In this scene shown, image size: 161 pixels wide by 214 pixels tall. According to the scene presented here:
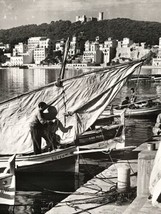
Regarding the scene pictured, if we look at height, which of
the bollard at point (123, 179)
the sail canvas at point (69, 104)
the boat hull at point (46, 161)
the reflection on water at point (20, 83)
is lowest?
the reflection on water at point (20, 83)

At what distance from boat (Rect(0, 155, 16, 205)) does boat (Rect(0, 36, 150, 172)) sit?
2.62m

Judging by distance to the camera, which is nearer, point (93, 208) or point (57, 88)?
point (93, 208)

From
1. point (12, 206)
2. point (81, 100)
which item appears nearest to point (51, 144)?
point (81, 100)

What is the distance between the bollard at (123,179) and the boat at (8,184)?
2.50 m

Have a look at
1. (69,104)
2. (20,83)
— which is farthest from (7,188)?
(20,83)

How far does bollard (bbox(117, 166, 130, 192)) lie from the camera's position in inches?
364

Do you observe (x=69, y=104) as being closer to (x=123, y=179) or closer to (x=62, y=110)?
(x=62, y=110)

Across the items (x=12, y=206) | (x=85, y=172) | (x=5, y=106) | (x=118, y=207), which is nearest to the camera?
(x=118, y=207)

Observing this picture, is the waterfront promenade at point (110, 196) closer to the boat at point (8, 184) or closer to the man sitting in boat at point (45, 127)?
the boat at point (8, 184)

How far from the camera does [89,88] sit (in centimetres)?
1341

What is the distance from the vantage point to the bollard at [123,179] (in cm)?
925

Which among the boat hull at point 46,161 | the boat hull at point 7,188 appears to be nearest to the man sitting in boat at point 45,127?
the boat hull at point 46,161

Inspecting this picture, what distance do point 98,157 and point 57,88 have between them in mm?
4172

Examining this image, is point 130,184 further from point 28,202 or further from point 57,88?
point 57,88
